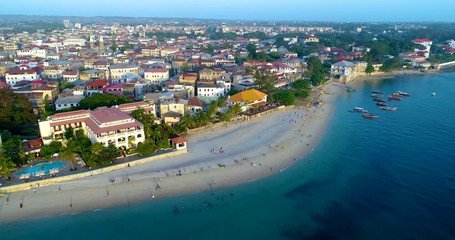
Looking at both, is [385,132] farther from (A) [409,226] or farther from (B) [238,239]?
(B) [238,239]

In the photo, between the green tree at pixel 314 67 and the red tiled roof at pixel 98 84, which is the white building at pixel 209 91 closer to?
the red tiled roof at pixel 98 84

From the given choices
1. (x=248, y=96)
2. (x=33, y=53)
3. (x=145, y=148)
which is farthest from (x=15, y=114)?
(x=33, y=53)

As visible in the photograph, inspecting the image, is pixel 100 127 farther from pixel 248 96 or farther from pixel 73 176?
pixel 248 96

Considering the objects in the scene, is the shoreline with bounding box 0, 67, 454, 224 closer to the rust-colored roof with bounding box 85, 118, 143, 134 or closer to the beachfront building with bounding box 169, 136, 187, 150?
the beachfront building with bounding box 169, 136, 187, 150

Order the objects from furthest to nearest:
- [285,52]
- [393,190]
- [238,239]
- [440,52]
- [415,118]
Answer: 1. [440,52]
2. [285,52]
3. [415,118]
4. [393,190]
5. [238,239]

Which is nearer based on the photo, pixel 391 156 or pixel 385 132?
pixel 391 156

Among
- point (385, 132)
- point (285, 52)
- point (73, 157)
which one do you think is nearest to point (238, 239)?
point (73, 157)

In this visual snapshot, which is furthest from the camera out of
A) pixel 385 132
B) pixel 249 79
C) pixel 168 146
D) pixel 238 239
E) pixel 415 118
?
pixel 249 79
